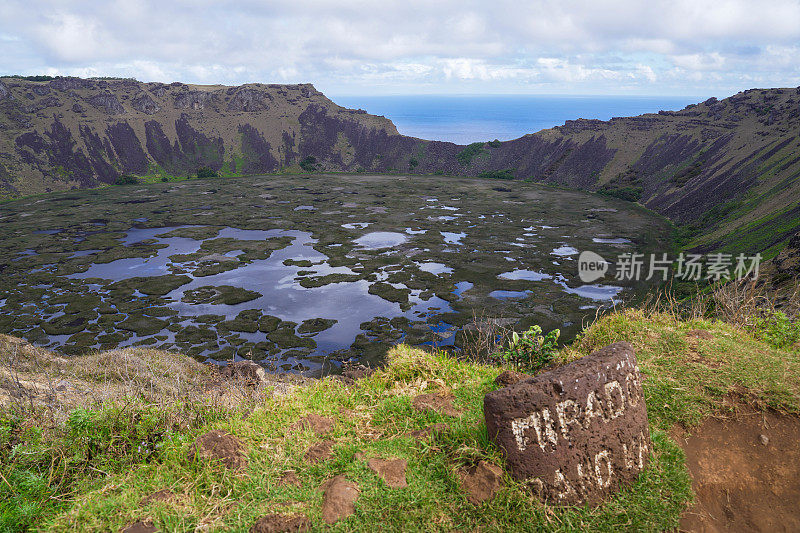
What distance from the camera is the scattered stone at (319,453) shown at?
593 centimetres

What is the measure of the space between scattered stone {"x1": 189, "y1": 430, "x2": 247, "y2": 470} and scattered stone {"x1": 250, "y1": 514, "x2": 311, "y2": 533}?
1.06 meters

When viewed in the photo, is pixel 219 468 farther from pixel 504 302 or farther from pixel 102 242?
pixel 102 242

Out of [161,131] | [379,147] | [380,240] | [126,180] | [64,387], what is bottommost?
[380,240]

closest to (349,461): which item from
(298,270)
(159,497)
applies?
(159,497)

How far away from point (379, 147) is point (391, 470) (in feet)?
457

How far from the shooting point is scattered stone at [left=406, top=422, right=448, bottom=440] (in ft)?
20.3

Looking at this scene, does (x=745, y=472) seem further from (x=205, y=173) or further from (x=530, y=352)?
(x=205, y=173)

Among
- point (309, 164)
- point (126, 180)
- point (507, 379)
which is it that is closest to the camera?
point (507, 379)

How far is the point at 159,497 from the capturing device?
17.2 feet

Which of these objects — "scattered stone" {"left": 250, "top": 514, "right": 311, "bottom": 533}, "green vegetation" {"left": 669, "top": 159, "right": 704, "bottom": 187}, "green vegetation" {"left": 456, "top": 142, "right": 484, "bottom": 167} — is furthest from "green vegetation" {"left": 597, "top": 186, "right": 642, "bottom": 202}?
"scattered stone" {"left": 250, "top": 514, "right": 311, "bottom": 533}

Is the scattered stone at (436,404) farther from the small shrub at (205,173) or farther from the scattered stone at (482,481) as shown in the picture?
the small shrub at (205,173)

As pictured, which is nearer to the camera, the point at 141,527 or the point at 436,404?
the point at 141,527

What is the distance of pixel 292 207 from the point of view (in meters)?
83.6

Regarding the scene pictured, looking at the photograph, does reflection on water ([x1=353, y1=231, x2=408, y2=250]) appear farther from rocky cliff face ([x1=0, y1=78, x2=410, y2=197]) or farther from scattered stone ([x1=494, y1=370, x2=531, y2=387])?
rocky cliff face ([x1=0, y1=78, x2=410, y2=197])
